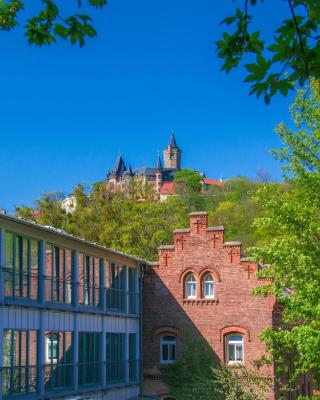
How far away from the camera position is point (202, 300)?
34.6 metres

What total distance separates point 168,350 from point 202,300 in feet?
8.73

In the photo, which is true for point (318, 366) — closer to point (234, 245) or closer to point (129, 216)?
point (234, 245)

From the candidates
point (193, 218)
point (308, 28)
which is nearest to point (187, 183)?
point (193, 218)

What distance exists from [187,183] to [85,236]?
59.5 metres

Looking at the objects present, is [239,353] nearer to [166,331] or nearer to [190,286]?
[166,331]

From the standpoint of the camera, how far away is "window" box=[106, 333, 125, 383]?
3148 cm

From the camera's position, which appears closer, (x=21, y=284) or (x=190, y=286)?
(x=21, y=284)

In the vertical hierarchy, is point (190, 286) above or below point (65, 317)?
above

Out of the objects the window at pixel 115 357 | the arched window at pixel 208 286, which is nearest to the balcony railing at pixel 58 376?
the window at pixel 115 357

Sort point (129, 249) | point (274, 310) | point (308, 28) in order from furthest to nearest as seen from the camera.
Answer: point (129, 249) < point (274, 310) < point (308, 28)

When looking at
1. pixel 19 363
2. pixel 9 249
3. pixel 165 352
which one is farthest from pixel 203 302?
pixel 9 249

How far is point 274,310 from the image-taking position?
33.9 meters

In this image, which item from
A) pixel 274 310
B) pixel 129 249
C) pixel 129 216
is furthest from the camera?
pixel 129 216

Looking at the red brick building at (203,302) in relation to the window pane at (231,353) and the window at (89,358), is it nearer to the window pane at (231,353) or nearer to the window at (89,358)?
the window pane at (231,353)
